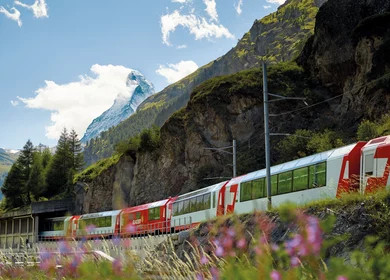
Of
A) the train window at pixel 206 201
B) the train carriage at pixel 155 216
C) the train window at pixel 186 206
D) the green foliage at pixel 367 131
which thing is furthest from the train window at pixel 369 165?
the train carriage at pixel 155 216

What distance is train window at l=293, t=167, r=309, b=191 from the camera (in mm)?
24141

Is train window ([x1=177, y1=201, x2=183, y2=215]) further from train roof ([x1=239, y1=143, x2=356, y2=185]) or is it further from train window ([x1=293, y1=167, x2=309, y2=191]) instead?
train window ([x1=293, y1=167, x2=309, y2=191])

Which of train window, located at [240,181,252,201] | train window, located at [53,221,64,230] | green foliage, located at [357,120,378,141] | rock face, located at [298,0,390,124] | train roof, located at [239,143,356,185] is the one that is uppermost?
rock face, located at [298,0,390,124]

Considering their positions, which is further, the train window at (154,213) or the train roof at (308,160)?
the train window at (154,213)

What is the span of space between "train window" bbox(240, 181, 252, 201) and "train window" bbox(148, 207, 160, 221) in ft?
41.6

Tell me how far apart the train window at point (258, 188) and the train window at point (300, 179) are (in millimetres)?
2604

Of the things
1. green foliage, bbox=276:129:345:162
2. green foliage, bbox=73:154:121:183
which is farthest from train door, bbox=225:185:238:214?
green foliage, bbox=73:154:121:183

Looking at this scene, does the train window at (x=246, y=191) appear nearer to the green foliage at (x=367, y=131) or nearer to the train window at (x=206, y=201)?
the train window at (x=206, y=201)

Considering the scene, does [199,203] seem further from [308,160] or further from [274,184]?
[308,160]

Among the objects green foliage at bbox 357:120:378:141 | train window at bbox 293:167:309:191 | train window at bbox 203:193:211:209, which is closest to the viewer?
train window at bbox 293:167:309:191

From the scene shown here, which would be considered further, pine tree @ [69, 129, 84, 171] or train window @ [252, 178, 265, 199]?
pine tree @ [69, 129, 84, 171]

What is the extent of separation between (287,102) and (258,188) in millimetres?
26144

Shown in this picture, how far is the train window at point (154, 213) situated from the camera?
40903 mm

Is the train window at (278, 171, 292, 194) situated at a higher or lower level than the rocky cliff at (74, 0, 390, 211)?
lower
